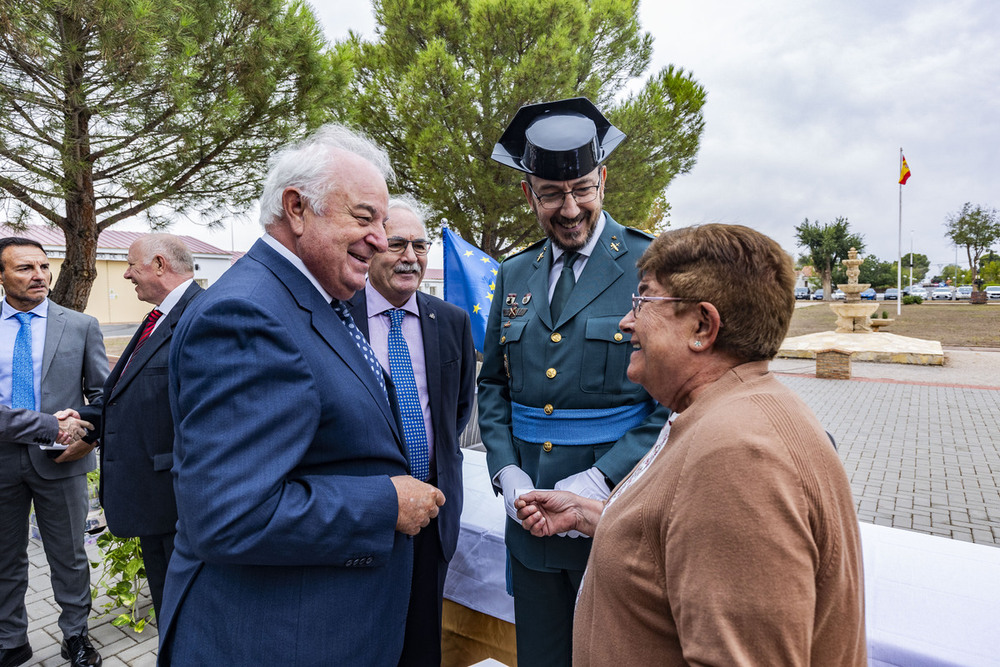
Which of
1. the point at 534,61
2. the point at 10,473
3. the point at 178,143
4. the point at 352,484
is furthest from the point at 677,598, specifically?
the point at 534,61

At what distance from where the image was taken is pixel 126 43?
468 cm

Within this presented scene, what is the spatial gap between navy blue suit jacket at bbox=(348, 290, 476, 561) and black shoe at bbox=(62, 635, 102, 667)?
2.33m

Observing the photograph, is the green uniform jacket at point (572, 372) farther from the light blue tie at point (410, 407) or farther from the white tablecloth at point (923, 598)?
the white tablecloth at point (923, 598)

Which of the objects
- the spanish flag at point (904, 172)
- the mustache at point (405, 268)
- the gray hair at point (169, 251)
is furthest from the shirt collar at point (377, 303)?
the spanish flag at point (904, 172)

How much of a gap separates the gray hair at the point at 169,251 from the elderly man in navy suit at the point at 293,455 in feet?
5.65

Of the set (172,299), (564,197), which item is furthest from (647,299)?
(172,299)

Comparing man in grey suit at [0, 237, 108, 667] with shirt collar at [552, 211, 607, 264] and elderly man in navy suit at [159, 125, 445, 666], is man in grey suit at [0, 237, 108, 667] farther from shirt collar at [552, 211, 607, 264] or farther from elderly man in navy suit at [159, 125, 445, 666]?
shirt collar at [552, 211, 607, 264]

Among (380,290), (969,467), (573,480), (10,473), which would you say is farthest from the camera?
(969,467)

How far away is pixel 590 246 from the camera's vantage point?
1976mm

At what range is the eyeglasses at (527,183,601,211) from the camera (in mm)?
1886

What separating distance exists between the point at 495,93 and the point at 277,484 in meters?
11.2

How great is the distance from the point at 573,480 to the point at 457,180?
1040 cm

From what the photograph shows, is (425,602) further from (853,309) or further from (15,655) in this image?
(853,309)

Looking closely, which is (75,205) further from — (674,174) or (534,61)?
(674,174)
